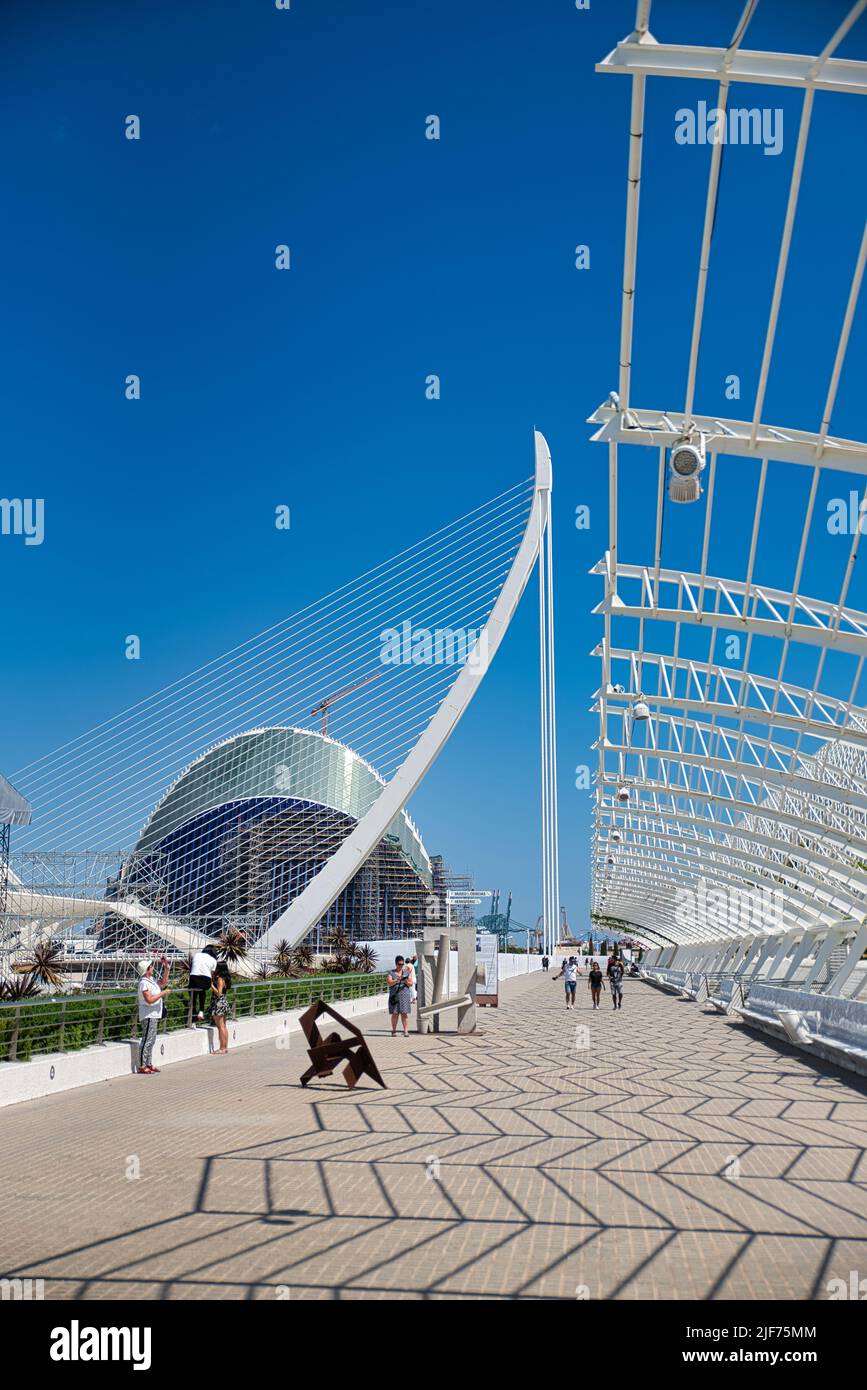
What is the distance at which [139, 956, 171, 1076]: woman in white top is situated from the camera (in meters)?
12.5

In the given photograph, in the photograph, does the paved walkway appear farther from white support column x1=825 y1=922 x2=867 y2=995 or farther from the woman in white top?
white support column x1=825 y1=922 x2=867 y2=995

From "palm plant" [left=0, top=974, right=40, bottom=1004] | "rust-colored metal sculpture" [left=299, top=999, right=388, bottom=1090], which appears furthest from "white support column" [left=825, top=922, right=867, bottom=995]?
"palm plant" [left=0, top=974, right=40, bottom=1004]

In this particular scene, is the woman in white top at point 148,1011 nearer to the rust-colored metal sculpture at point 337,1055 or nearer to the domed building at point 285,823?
the rust-colored metal sculpture at point 337,1055

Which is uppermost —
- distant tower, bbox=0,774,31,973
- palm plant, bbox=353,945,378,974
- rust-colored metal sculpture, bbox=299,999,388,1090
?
distant tower, bbox=0,774,31,973

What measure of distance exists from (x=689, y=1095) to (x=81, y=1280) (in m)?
8.33

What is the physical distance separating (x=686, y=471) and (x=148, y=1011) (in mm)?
8496

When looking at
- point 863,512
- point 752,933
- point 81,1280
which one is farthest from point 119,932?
point 81,1280

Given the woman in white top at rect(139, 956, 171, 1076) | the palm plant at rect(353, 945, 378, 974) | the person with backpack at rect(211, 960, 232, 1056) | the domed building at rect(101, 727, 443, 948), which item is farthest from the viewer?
the domed building at rect(101, 727, 443, 948)

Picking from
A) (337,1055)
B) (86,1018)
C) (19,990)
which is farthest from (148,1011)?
(19,990)

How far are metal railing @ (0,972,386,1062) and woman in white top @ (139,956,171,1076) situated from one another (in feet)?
2.00

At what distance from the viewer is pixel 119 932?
5528cm

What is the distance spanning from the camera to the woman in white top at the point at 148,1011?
12516 mm

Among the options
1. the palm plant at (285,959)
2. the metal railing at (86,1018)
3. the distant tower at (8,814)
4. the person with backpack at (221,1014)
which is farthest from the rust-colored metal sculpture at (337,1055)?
the distant tower at (8,814)
